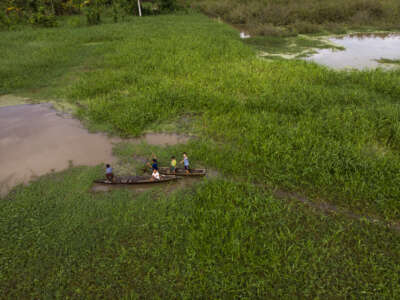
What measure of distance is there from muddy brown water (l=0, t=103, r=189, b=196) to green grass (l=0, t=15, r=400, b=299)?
1.35 feet

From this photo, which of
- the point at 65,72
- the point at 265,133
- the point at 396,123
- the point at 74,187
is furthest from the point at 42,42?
the point at 396,123

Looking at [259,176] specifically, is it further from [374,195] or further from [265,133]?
[374,195]

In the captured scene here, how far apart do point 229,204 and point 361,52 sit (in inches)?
550

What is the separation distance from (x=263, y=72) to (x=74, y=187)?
27.3 ft

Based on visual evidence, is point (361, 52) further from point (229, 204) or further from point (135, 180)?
point (135, 180)

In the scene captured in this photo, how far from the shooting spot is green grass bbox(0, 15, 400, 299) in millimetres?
3385

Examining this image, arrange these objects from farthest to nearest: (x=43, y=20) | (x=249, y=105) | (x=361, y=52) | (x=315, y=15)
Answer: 1. (x=315, y=15)
2. (x=43, y=20)
3. (x=361, y=52)
4. (x=249, y=105)

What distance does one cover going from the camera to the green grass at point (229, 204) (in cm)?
338

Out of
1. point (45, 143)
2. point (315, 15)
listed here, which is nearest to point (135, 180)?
point (45, 143)

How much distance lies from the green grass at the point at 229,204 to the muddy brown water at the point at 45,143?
0.41m

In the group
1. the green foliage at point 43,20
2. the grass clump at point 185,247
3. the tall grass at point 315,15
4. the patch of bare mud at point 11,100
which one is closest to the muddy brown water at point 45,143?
the patch of bare mud at point 11,100

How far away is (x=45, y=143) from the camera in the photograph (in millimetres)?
6414

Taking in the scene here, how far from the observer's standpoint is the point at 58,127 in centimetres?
708

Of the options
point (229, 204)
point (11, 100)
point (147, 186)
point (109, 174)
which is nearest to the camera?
point (229, 204)
